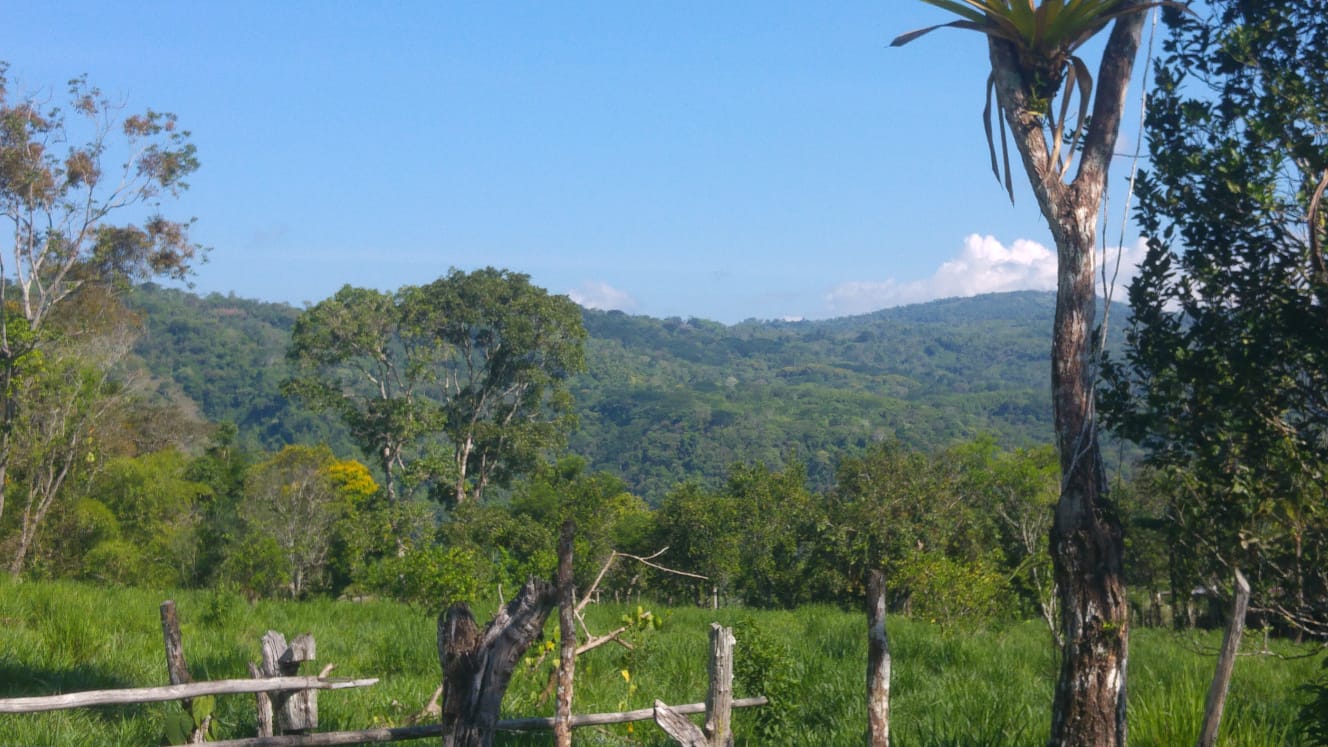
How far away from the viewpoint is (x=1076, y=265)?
14.4 ft

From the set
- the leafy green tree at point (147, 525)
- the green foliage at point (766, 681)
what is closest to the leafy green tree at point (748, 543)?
the leafy green tree at point (147, 525)

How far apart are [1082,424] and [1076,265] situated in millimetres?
699

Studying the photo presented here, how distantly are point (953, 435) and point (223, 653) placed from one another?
121471mm

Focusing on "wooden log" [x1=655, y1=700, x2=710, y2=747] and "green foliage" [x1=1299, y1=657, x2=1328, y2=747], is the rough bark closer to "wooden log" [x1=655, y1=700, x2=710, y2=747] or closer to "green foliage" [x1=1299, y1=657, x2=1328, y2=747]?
"green foliage" [x1=1299, y1=657, x2=1328, y2=747]

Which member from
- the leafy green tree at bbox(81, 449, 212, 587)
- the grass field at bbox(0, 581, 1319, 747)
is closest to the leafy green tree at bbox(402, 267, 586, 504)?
the leafy green tree at bbox(81, 449, 212, 587)

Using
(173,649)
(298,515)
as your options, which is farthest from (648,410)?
(173,649)

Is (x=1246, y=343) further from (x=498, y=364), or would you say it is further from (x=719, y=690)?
(x=498, y=364)

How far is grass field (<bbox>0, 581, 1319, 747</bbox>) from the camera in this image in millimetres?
5863

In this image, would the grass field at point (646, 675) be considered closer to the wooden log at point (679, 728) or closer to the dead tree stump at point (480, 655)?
the wooden log at point (679, 728)

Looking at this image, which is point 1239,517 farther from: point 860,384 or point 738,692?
point 860,384

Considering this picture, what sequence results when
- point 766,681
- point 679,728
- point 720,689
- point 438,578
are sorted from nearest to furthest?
point 679,728
point 720,689
point 766,681
point 438,578

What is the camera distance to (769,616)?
13.6 meters

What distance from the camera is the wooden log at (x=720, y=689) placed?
4668mm

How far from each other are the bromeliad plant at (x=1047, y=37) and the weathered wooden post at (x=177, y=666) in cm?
485
